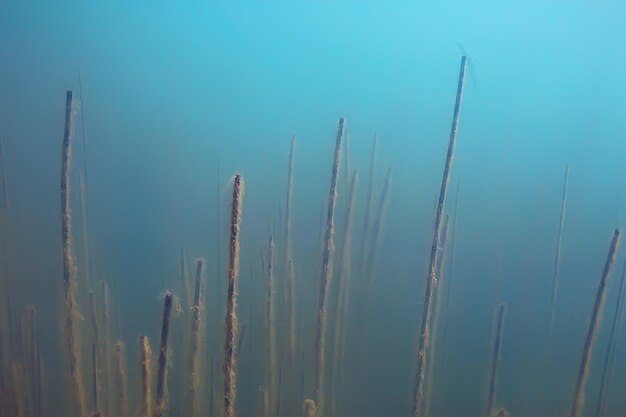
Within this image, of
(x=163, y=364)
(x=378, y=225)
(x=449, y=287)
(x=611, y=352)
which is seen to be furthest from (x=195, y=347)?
(x=611, y=352)

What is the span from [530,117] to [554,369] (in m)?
0.68

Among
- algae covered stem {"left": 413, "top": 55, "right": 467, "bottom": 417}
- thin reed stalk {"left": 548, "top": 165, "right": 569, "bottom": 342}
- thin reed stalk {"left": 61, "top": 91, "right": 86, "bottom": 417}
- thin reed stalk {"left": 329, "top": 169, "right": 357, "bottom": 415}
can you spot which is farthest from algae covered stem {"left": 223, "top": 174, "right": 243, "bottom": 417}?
thin reed stalk {"left": 548, "top": 165, "right": 569, "bottom": 342}

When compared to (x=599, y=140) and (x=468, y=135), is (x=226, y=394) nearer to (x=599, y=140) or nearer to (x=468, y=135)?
(x=468, y=135)

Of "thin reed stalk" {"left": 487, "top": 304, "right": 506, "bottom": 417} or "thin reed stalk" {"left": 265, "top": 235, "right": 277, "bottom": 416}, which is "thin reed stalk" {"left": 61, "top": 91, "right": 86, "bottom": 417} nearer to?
"thin reed stalk" {"left": 265, "top": 235, "right": 277, "bottom": 416}

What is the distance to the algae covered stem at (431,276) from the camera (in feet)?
3.99

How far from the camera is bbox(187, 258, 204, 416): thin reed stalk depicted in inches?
48.6

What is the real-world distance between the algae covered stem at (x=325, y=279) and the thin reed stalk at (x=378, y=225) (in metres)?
0.10

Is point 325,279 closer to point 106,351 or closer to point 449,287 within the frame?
point 449,287

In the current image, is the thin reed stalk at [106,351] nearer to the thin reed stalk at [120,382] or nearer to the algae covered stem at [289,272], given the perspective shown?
the thin reed stalk at [120,382]

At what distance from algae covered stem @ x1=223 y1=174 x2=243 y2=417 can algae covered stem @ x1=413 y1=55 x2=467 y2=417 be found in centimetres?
47

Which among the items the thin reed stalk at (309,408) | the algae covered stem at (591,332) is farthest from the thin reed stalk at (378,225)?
the algae covered stem at (591,332)

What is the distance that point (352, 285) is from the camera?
129 centimetres

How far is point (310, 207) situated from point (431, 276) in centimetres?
35

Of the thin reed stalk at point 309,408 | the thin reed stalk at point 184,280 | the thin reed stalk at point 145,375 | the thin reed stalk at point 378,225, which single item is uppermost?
the thin reed stalk at point 378,225
